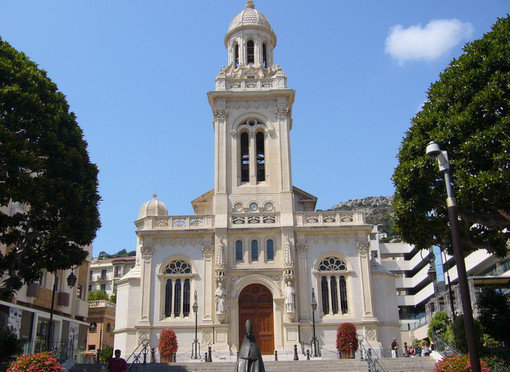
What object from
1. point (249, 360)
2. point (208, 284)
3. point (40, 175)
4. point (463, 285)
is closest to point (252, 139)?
point (208, 284)

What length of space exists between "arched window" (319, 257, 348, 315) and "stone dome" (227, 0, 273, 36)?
20.7 meters

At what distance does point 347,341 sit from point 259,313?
622cm

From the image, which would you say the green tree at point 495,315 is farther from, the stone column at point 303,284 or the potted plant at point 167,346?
the potted plant at point 167,346

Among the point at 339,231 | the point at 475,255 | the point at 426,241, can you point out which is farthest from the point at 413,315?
the point at 426,241

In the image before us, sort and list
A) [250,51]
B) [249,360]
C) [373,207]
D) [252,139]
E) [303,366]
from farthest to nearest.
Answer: [373,207] → [250,51] → [252,139] → [303,366] → [249,360]

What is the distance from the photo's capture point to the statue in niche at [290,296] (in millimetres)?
34875

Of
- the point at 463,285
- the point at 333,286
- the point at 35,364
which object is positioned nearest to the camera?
the point at 463,285

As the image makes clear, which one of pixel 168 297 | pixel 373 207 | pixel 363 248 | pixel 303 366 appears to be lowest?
pixel 303 366

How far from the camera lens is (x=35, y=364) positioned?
18.7 m

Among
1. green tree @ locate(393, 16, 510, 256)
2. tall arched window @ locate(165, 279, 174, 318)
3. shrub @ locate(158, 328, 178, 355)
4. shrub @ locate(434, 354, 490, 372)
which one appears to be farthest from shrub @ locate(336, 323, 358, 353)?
shrub @ locate(434, 354, 490, 372)

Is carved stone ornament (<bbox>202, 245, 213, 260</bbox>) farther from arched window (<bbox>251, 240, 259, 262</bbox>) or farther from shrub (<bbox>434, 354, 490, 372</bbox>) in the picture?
shrub (<bbox>434, 354, 490, 372</bbox>)

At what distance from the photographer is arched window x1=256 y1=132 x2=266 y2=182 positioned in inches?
1624

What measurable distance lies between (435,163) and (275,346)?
19430 mm

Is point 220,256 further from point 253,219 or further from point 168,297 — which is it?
point 168,297
